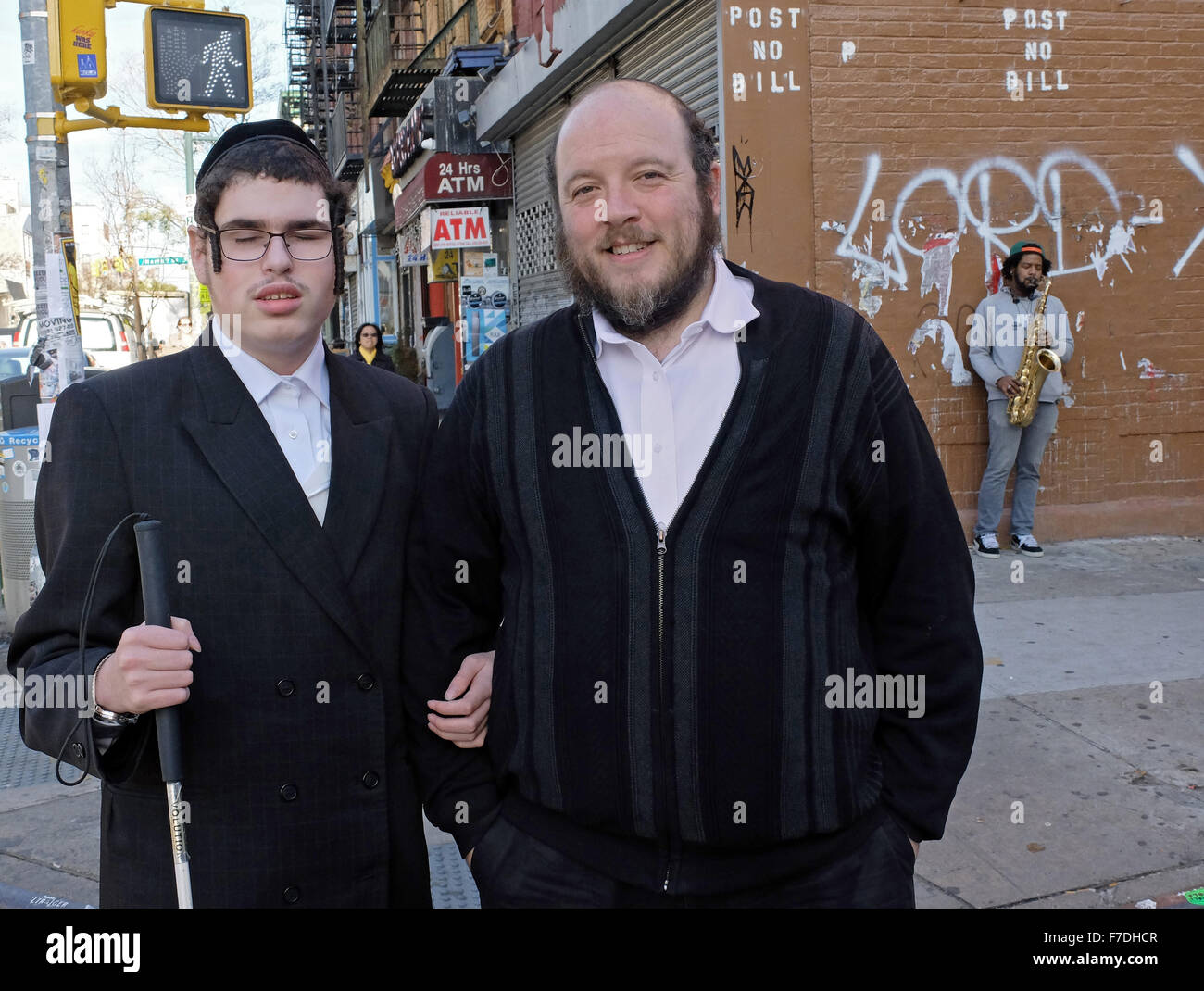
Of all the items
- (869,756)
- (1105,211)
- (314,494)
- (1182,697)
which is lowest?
(1182,697)

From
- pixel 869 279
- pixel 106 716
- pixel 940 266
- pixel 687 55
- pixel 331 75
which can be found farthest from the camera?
pixel 331 75

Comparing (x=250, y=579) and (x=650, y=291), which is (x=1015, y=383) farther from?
(x=250, y=579)

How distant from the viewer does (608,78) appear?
457 inches

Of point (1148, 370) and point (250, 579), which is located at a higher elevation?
point (1148, 370)

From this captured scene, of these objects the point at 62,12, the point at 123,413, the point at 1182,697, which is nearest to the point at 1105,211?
the point at 1182,697

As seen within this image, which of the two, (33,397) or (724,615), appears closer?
(724,615)

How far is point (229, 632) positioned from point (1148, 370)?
8.94 meters

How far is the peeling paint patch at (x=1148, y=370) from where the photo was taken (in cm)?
941

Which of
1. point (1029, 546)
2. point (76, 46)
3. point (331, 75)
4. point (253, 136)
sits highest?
point (331, 75)

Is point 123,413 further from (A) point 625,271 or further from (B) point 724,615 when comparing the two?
(B) point 724,615

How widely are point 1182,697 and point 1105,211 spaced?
5012 millimetres

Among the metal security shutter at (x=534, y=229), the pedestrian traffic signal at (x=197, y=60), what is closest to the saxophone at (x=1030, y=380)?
the pedestrian traffic signal at (x=197, y=60)

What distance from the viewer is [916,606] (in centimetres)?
231

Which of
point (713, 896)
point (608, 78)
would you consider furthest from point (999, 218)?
point (713, 896)
